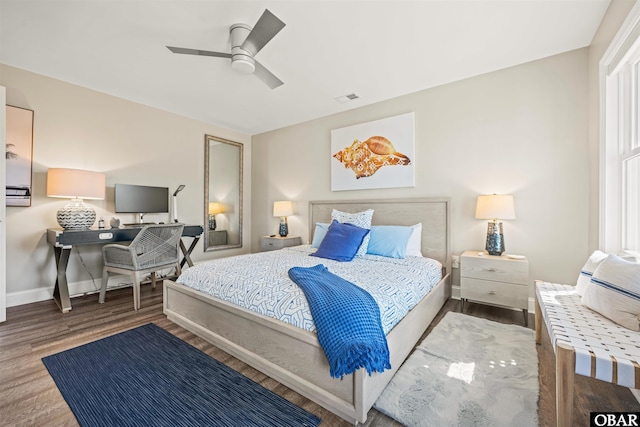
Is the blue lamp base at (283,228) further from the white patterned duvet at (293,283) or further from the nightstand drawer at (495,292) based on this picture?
the nightstand drawer at (495,292)

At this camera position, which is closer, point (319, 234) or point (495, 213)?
point (495, 213)

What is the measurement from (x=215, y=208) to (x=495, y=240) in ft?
13.9

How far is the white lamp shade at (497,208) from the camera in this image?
2.57 metres

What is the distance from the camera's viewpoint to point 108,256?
3.00 meters

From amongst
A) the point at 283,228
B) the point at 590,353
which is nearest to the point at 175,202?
the point at 283,228

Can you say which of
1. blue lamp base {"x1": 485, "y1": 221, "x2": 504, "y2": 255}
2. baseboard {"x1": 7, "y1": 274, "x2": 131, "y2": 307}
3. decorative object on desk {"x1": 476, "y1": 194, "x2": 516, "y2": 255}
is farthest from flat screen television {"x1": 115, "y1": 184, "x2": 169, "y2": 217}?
blue lamp base {"x1": 485, "y1": 221, "x2": 504, "y2": 255}

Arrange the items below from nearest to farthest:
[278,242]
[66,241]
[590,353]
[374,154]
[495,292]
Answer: [590,353]
[495,292]
[66,241]
[374,154]
[278,242]

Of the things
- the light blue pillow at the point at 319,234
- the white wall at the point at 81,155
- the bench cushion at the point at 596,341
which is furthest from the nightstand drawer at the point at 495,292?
the white wall at the point at 81,155

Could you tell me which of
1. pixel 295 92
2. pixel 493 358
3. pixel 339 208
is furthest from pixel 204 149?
pixel 493 358

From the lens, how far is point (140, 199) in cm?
363

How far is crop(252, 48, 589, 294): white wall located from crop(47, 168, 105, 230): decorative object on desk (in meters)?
3.42

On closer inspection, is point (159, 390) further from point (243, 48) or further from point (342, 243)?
point (243, 48)

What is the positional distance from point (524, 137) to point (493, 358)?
2.23 m

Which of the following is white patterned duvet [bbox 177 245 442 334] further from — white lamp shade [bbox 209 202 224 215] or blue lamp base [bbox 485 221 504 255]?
white lamp shade [bbox 209 202 224 215]
